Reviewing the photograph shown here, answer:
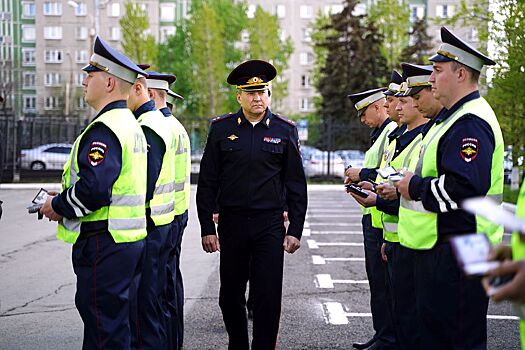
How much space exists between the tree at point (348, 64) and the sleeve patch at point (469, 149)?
3926 centimetres

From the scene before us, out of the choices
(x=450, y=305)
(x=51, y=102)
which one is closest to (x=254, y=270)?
(x=450, y=305)

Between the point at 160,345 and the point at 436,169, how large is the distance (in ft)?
8.13

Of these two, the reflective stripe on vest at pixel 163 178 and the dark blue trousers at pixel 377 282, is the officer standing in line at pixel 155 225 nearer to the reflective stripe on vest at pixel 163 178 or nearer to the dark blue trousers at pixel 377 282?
the reflective stripe on vest at pixel 163 178

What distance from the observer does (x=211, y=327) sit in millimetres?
7219

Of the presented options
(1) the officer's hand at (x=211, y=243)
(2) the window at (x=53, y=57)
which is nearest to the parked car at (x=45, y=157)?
(1) the officer's hand at (x=211, y=243)

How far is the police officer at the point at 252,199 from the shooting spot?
575 centimetres

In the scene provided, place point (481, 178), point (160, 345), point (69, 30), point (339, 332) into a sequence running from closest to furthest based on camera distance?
1. point (481, 178)
2. point (160, 345)
3. point (339, 332)
4. point (69, 30)

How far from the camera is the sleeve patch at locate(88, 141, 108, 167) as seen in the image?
4535 mm

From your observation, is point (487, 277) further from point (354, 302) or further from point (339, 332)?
point (354, 302)

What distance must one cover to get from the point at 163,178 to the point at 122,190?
106cm

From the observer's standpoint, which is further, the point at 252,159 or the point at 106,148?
the point at 252,159

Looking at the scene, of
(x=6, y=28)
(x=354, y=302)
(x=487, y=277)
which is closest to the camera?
(x=487, y=277)

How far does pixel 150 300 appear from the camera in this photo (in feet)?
18.4

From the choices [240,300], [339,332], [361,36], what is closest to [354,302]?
[339,332]
